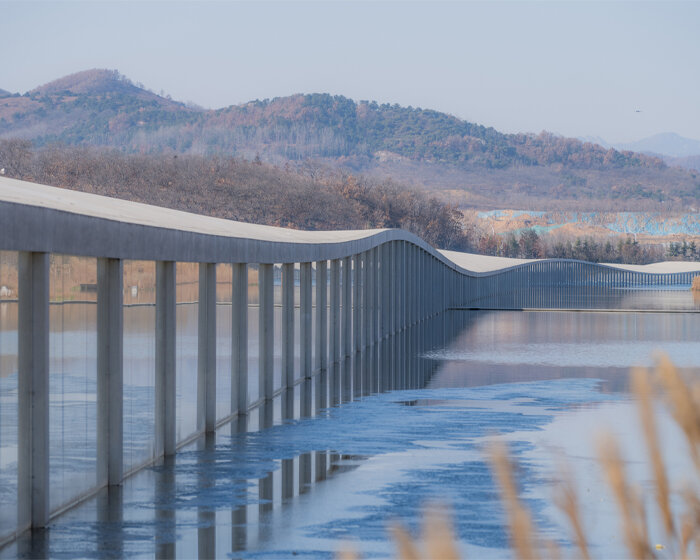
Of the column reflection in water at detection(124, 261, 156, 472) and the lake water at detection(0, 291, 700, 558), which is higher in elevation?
the column reflection in water at detection(124, 261, 156, 472)

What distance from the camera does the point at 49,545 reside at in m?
7.00

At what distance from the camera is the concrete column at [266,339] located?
14393 millimetres

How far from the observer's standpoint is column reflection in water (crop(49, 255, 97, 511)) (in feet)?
25.8

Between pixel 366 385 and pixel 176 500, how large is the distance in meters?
8.19

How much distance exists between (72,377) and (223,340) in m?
4.61

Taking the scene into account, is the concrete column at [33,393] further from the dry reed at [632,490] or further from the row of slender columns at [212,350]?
the dry reed at [632,490]

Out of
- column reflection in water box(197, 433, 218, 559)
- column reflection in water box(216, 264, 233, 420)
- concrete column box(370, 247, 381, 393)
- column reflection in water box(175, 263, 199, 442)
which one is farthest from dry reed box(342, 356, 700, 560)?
concrete column box(370, 247, 381, 393)

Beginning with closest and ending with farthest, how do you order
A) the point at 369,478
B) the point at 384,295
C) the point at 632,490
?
1. the point at 632,490
2. the point at 369,478
3. the point at 384,295

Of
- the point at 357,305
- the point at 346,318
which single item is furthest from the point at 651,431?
the point at 357,305

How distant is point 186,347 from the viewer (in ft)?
36.3

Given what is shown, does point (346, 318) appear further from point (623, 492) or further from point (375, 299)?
point (623, 492)

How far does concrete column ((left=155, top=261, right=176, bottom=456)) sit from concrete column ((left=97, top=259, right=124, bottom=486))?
3.68 feet

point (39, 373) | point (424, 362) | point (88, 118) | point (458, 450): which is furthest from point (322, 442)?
point (88, 118)

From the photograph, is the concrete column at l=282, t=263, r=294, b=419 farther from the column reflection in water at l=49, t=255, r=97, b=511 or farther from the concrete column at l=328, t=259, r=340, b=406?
the column reflection in water at l=49, t=255, r=97, b=511
